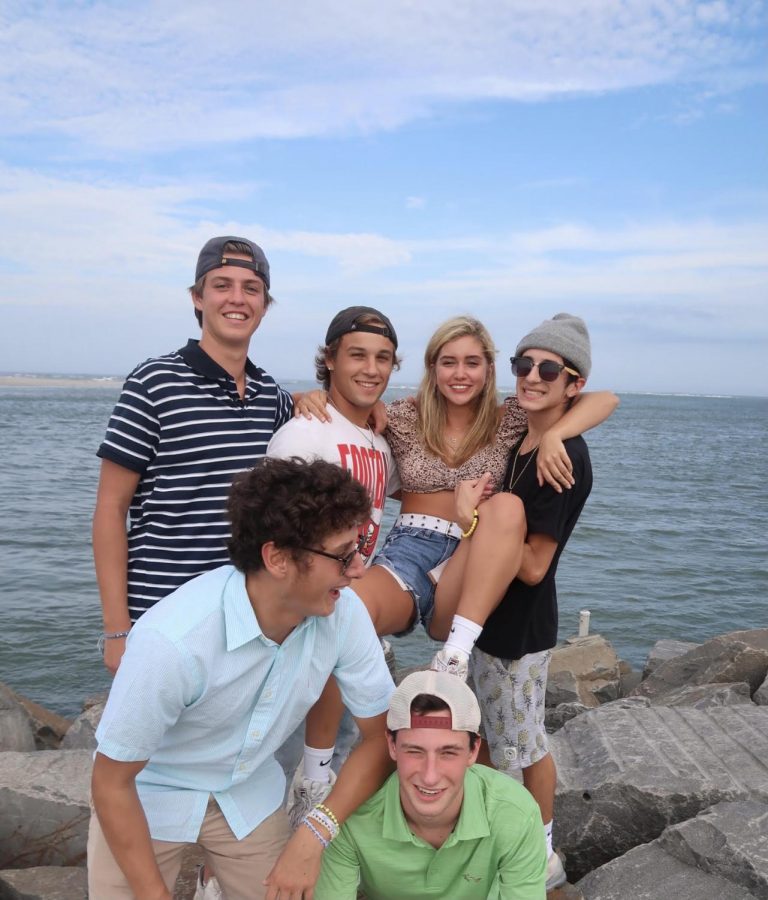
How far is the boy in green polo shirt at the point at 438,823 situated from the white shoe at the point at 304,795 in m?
0.30

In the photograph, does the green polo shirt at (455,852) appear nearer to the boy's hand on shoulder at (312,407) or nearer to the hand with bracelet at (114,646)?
the hand with bracelet at (114,646)

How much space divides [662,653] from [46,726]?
6.72m

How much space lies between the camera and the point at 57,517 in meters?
17.5

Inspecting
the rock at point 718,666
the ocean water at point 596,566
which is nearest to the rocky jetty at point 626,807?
the rock at point 718,666

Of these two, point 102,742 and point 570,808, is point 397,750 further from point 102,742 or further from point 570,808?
point 570,808

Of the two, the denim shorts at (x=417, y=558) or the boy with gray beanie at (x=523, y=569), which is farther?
the denim shorts at (x=417, y=558)

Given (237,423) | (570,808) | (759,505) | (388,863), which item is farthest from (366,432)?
(759,505)

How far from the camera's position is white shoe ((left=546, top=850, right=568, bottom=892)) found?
12.8 ft

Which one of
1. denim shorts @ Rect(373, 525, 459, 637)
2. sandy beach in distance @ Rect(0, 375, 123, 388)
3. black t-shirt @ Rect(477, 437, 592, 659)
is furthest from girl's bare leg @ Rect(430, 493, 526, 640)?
sandy beach in distance @ Rect(0, 375, 123, 388)

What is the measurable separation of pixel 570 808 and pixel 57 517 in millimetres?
15085

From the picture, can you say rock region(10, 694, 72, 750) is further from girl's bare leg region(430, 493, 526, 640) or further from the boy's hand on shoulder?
girl's bare leg region(430, 493, 526, 640)

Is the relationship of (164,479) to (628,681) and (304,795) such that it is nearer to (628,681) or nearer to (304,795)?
(304,795)

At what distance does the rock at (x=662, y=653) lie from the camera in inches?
372

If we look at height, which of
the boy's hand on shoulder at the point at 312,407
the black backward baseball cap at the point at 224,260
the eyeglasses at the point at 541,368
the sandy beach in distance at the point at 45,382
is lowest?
the sandy beach in distance at the point at 45,382
